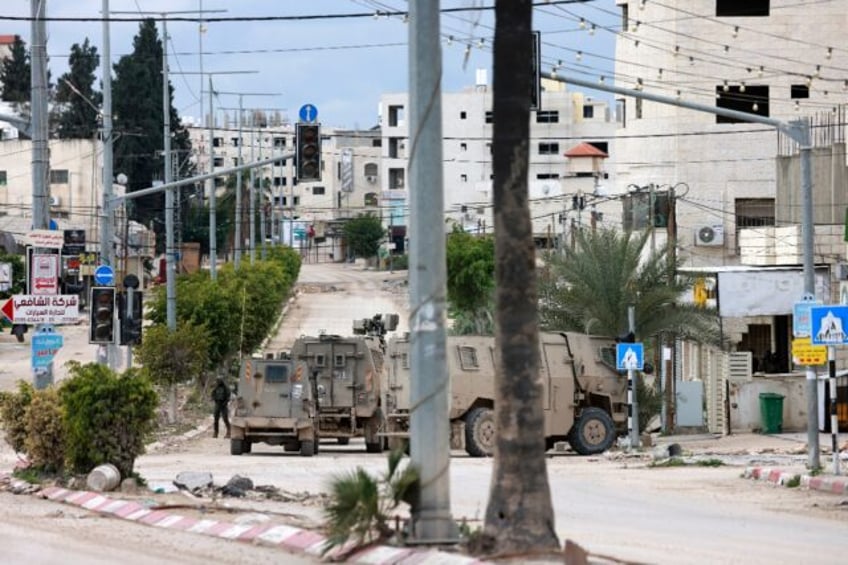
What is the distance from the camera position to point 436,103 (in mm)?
14484

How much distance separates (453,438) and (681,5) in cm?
3308

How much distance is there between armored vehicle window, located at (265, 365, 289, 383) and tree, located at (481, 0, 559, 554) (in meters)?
22.7

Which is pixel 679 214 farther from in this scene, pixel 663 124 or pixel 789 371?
pixel 789 371

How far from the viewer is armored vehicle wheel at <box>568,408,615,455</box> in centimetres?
3528

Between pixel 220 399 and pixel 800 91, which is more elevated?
pixel 800 91

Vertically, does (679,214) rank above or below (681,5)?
below

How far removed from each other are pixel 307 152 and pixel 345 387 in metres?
7.40

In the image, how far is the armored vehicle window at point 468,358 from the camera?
34469mm

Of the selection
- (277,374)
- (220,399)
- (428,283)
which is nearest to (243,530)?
(428,283)

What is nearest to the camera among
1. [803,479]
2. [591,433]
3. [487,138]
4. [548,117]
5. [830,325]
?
[830,325]

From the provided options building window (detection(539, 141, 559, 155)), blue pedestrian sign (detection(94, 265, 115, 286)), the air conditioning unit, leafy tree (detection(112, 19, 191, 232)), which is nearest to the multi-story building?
building window (detection(539, 141, 559, 155))

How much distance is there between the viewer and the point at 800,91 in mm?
65125

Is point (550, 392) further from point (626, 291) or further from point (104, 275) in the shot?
point (104, 275)

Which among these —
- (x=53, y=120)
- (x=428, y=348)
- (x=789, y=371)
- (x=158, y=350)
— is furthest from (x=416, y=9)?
(x=53, y=120)
